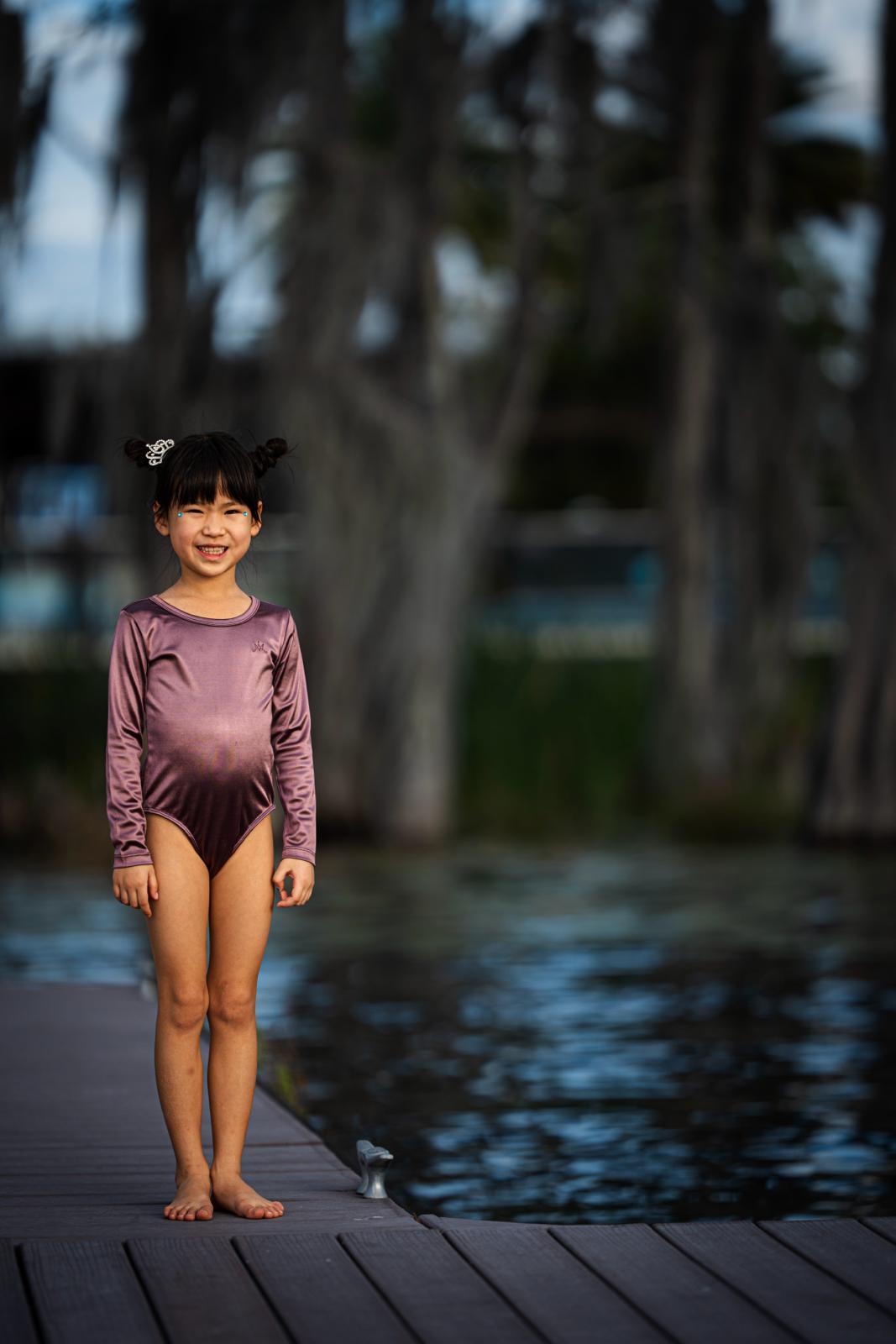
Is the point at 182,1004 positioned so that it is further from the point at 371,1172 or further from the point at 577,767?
the point at 577,767

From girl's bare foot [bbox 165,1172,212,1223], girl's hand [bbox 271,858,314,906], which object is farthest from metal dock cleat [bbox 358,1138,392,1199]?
girl's hand [bbox 271,858,314,906]

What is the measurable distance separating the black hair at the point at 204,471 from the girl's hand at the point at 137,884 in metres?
0.69

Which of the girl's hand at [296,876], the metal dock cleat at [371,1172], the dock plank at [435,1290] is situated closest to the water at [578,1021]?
the metal dock cleat at [371,1172]

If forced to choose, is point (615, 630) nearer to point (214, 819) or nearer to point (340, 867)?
point (340, 867)

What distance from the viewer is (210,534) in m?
4.20

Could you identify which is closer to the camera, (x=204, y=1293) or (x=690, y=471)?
(x=204, y=1293)

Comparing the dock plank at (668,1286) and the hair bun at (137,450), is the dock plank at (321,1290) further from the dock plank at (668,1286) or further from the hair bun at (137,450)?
the hair bun at (137,450)


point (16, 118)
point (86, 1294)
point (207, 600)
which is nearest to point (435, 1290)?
point (86, 1294)

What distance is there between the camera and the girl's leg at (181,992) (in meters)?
4.16

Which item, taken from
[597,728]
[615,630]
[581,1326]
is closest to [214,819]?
[581,1326]

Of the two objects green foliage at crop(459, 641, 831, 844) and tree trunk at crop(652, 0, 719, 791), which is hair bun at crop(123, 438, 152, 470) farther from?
tree trunk at crop(652, 0, 719, 791)

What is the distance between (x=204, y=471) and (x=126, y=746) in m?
0.54

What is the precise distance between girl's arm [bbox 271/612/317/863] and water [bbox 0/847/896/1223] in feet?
4.44

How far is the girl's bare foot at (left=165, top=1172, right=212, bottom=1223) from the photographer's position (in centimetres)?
422
